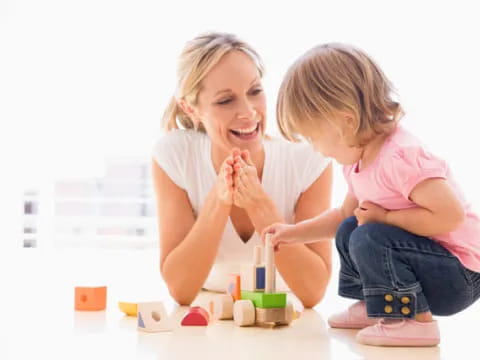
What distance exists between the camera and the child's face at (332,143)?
131cm

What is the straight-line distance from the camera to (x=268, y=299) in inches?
55.6

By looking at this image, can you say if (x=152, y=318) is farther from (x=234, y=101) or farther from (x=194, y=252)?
(x=234, y=101)

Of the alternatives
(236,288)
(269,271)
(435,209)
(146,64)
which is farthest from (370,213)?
(146,64)

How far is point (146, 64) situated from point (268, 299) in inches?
85.0

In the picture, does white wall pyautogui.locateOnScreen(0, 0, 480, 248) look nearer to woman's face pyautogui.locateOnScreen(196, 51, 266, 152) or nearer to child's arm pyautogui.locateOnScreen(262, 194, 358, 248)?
woman's face pyautogui.locateOnScreen(196, 51, 266, 152)

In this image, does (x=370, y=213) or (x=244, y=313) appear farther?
(x=244, y=313)

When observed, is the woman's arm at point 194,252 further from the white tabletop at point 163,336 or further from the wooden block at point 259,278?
the wooden block at point 259,278

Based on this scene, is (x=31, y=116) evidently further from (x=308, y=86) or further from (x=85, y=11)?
(x=308, y=86)

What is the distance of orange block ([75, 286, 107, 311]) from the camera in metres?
1.67

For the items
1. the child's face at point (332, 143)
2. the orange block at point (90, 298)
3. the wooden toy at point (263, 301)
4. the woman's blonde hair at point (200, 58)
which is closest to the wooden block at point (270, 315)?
the wooden toy at point (263, 301)

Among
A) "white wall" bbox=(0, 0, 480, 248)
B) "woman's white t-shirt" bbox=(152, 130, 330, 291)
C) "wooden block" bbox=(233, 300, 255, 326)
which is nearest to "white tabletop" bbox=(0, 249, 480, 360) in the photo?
"wooden block" bbox=(233, 300, 255, 326)

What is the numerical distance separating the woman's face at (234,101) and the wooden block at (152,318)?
0.53 m

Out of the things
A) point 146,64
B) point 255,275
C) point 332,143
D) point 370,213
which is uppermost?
point 146,64

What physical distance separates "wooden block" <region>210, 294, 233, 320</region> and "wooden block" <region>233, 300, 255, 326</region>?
0.23 ft
